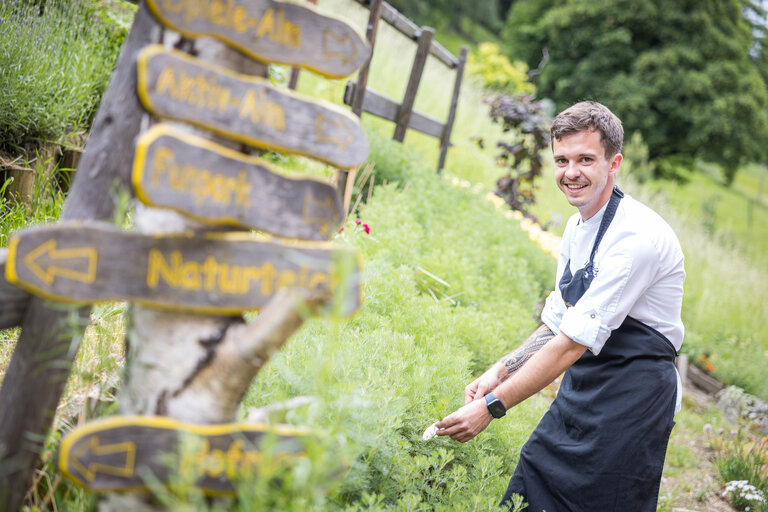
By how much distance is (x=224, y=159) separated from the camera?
4.17 ft

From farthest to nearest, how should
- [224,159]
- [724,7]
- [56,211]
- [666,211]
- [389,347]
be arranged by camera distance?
[724,7] → [666,211] → [56,211] → [389,347] → [224,159]

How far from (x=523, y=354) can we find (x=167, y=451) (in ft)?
6.05

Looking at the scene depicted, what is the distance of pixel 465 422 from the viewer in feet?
7.23

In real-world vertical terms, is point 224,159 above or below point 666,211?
above

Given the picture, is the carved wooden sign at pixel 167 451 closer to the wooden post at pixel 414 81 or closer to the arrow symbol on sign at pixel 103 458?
the arrow symbol on sign at pixel 103 458

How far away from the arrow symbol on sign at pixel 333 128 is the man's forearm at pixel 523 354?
159 cm

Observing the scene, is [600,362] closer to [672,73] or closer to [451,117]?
[451,117]

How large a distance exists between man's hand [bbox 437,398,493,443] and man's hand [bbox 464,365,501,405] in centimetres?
25

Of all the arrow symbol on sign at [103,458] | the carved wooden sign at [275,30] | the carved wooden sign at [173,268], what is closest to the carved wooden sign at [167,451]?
the arrow symbol on sign at [103,458]

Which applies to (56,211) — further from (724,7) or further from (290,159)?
(724,7)

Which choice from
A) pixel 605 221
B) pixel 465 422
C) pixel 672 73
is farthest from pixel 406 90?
pixel 672 73

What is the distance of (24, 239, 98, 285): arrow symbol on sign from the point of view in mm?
1170

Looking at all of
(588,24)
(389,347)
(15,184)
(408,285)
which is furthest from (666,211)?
(588,24)

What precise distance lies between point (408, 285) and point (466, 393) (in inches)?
39.5
